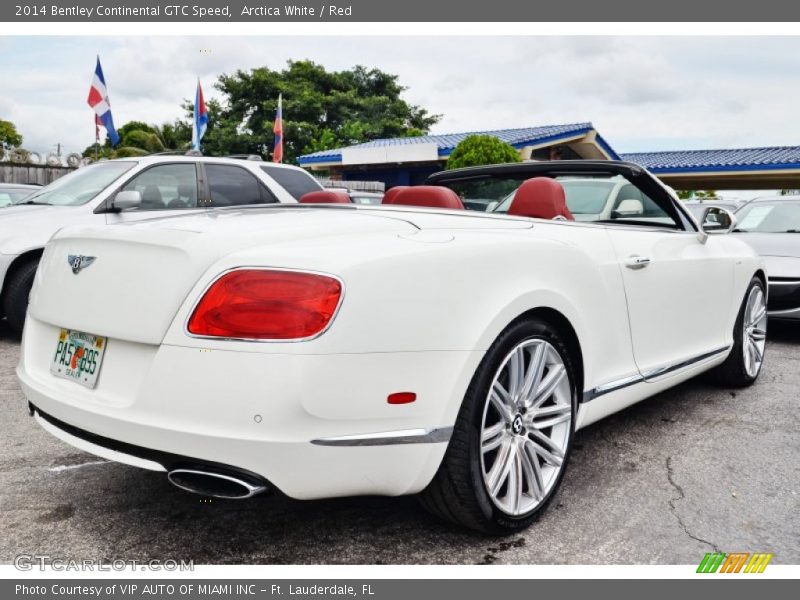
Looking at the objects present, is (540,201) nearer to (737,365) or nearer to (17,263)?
(737,365)

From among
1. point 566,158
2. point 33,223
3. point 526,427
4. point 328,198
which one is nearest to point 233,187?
point 33,223

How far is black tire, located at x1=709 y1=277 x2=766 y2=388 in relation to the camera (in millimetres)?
4469

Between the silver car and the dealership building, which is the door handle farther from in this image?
the dealership building

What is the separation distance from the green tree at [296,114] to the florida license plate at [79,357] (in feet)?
91.9

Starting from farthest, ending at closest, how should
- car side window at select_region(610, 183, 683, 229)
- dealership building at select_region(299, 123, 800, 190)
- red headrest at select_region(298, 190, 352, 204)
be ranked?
dealership building at select_region(299, 123, 800, 190) → car side window at select_region(610, 183, 683, 229) → red headrest at select_region(298, 190, 352, 204)

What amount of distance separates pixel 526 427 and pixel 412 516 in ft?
1.71

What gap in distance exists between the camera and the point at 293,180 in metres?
7.04

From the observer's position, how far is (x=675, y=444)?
3.58 meters

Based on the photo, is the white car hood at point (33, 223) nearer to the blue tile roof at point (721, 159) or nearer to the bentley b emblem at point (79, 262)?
the bentley b emblem at point (79, 262)

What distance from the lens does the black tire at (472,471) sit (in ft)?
7.32

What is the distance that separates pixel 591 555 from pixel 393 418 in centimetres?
86

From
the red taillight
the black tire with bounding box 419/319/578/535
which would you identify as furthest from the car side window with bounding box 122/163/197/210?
the black tire with bounding box 419/319/578/535

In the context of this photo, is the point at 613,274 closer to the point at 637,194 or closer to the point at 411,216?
the point at 411,216

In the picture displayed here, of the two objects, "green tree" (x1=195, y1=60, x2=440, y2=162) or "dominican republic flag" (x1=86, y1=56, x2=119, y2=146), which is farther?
"green tree" (x1=195, y1=60, x2=440, y2=162)
